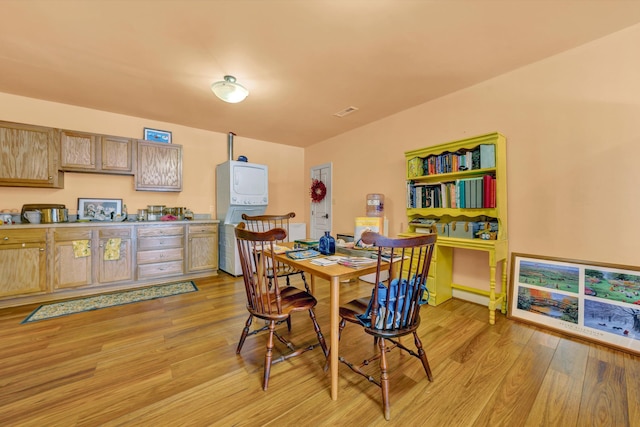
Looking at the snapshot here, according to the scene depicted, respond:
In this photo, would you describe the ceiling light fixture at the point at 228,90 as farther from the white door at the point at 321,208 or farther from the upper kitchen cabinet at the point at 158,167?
the white door at the point at 321,208

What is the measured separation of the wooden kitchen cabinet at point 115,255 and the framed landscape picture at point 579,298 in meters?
4.61

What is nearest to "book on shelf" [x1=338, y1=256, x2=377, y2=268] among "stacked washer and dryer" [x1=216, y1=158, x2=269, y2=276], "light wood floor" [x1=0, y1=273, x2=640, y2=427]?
"light wood floor" [x1=0, y1=273, x2=640, y2=427]

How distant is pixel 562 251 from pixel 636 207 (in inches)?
23.2

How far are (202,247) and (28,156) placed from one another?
2279 mm

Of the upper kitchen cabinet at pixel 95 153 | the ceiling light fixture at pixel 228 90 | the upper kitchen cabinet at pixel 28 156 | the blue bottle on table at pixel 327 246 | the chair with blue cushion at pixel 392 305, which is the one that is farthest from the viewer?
the upper kitchen cabinet at pixel 95 153

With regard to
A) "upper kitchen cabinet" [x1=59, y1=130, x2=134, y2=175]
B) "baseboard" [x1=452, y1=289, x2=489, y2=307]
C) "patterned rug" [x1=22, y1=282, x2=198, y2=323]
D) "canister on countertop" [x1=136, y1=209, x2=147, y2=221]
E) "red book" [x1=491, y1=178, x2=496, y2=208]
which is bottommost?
"patterned rug" [x1=22, y1=282, x2=198, y2=323]

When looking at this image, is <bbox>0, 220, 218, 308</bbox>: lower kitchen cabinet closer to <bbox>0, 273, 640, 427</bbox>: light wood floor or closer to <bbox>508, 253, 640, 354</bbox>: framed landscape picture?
<bbox>0, 273, 640, 427</bbox>: light wood floor

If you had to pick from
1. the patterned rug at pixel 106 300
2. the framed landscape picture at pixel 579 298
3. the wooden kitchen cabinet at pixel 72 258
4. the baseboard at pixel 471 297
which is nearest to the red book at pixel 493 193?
the framed landscape picture at pixel 579 298

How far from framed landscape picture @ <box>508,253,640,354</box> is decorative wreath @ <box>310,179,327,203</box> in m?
3.19

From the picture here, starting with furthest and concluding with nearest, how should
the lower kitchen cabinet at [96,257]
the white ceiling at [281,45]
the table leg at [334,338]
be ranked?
the lower kitchen cabinet at [96,257], the white ceiling at [281,45], the table leg at [334,338]

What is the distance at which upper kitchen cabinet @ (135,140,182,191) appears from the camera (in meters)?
3.69

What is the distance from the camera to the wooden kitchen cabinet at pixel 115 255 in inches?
126

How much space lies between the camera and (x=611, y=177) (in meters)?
2.09

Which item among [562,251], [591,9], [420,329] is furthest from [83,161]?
[562,251]
